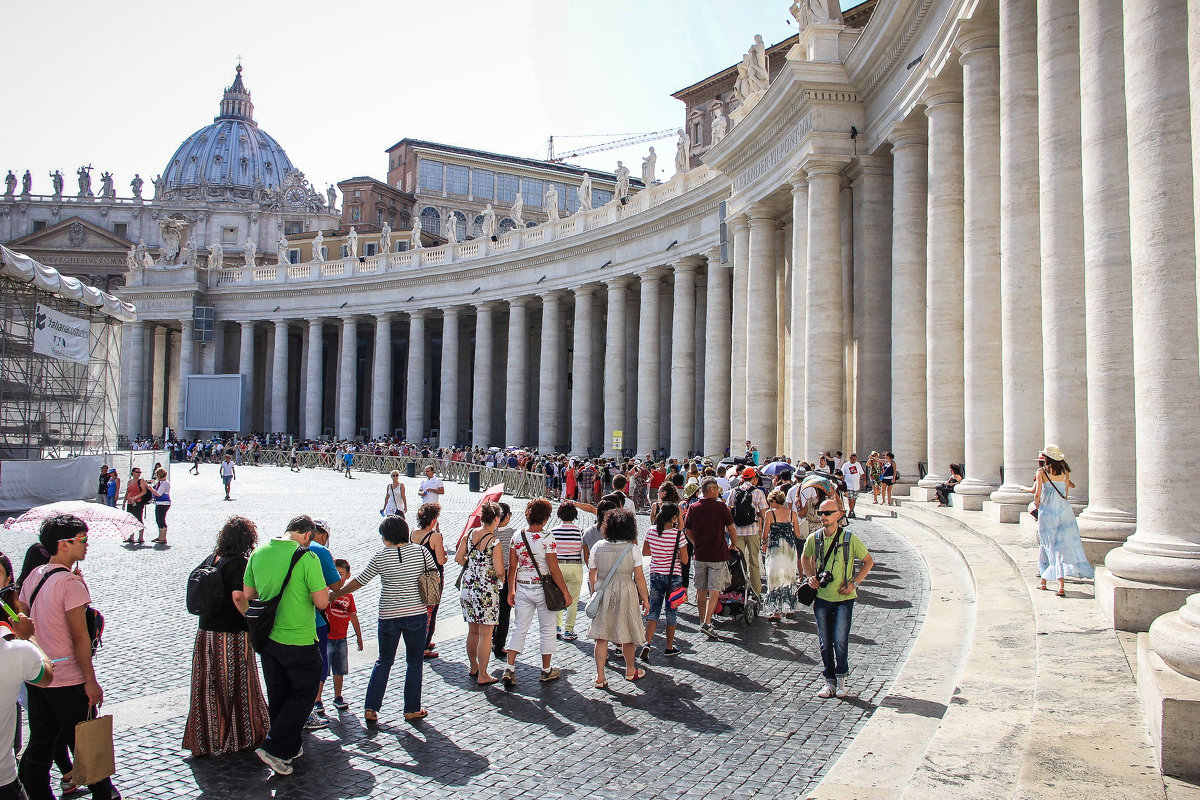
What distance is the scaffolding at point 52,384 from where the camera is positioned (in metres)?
31.6

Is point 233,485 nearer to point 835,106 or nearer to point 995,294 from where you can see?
point 835,106

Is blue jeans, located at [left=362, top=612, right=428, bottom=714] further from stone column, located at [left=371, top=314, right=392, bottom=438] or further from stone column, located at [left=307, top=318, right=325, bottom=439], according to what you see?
stone column, located at [left=307, top=318, right=325, bottom=439]

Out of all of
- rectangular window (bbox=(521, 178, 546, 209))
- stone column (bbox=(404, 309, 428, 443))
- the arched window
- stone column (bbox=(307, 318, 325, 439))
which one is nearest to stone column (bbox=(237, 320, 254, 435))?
stone column (bbox=(307, 318, 325, 439))

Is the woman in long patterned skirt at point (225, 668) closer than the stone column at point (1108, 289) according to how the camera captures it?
Yes

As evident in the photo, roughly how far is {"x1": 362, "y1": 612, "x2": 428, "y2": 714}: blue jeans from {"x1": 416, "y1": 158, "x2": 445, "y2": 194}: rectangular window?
82.2 metres

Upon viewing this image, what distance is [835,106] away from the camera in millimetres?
23891

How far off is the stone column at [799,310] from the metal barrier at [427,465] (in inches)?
357

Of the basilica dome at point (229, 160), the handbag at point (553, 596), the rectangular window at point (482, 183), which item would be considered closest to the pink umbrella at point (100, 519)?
the handbag at point (553, 596)

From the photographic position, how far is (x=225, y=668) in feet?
21.7

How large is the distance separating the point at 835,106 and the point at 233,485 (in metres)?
28.5

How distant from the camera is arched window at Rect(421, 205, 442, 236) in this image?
84.3 meters

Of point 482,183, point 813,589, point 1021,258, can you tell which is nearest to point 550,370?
point 1021,258

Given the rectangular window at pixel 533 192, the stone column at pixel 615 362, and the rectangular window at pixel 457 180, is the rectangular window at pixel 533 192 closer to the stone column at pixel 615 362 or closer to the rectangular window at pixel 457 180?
the rectangular window at pixel 457 180

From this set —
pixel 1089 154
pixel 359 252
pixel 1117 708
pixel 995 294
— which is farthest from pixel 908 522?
pixel 359 252
